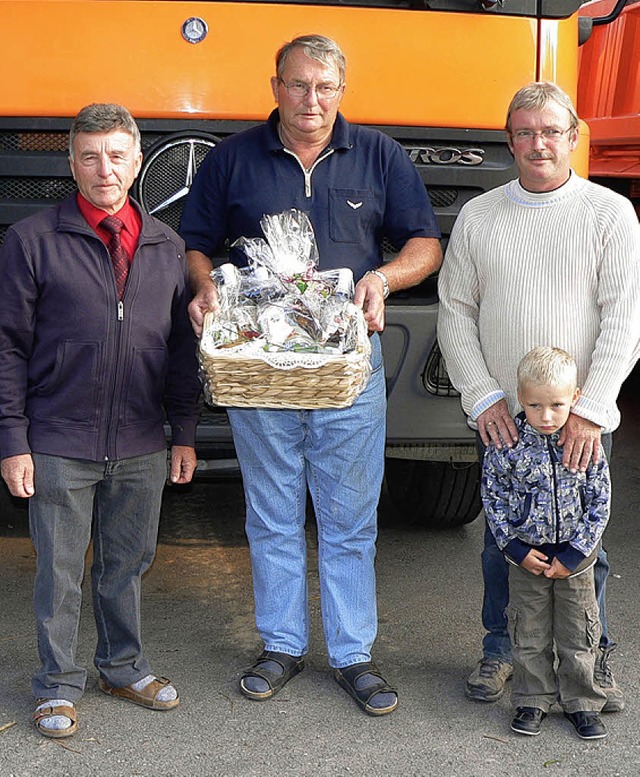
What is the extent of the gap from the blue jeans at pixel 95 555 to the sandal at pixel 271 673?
0.31m

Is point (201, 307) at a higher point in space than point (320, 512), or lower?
higher

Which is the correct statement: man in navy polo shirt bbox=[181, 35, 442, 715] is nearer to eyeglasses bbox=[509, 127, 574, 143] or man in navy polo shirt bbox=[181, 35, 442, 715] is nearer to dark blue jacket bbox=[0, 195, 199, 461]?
dark blue jacket bbox=[0, 195, 199, 461]

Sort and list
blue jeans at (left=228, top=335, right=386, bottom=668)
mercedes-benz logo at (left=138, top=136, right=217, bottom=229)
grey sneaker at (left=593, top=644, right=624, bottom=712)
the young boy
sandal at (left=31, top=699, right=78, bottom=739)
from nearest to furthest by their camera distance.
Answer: the young boy, sandal at (left=31, top=699, right=78, bottom=739), grey sneaker at (left=593, top=644, right=624, bottom=712), blue jeans at (left=228, top=335, right=386, bottom=668), mercedes-benz logo at (left=138, top=136, right=217, bottom=229)

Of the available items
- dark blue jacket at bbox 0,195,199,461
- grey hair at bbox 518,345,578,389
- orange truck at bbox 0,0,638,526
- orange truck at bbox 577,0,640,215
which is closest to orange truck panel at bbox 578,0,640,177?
orange truck at bbox 577,0,640,215

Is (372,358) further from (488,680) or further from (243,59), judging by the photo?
(243,59)

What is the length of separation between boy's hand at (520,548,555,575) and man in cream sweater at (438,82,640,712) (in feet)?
0.79

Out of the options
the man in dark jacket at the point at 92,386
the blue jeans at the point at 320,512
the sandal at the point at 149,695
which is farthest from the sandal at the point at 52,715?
the blue jeans at the point at 320,512

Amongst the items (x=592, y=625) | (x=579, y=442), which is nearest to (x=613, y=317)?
(x=579, y=442)

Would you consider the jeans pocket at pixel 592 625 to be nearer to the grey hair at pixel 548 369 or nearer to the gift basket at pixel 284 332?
the grey hair at pixel 548 369

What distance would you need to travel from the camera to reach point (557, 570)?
11.0 feet

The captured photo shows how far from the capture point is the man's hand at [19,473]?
3.31 m

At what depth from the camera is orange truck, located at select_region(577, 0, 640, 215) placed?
655cm

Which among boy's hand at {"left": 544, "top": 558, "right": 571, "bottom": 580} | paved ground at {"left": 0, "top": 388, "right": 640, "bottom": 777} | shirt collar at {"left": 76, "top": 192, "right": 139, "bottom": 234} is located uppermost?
shirt collar at {"left": 76, "top": 192, "right": 139, "bottom": 234}

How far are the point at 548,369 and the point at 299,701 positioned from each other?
1249 millimetres
